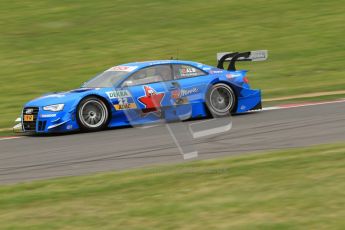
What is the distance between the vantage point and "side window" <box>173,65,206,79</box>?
543 inches

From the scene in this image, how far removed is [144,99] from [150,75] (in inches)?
21.3

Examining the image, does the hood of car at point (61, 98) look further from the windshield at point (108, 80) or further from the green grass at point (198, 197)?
the green grass at point (198, 197)

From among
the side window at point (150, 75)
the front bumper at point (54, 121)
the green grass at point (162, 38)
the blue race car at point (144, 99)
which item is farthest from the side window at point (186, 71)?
the green grass at point (162, 38)

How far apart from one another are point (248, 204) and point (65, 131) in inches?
280

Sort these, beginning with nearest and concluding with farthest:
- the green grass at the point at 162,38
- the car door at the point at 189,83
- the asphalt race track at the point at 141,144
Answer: the asphalt race track at the point at 141,144 → the car door at the point at 189,83 → the green grass at the point at 162,38

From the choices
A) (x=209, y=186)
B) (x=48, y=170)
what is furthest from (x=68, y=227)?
(x=48, y=170)

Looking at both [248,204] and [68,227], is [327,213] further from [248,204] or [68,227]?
[68,227]

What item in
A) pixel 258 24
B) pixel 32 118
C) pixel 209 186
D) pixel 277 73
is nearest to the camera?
pixel 209 186

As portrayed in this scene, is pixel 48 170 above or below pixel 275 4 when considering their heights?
below

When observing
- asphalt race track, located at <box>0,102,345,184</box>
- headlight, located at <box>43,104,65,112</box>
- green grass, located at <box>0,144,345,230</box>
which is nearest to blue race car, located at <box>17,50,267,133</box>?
headlight, located at <box>43,104,65,112</box>

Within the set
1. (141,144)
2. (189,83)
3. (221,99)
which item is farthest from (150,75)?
(141,144)

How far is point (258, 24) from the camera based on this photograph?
2417cm

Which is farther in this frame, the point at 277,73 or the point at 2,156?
the point at 277,73

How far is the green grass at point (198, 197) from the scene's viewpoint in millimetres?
6047
